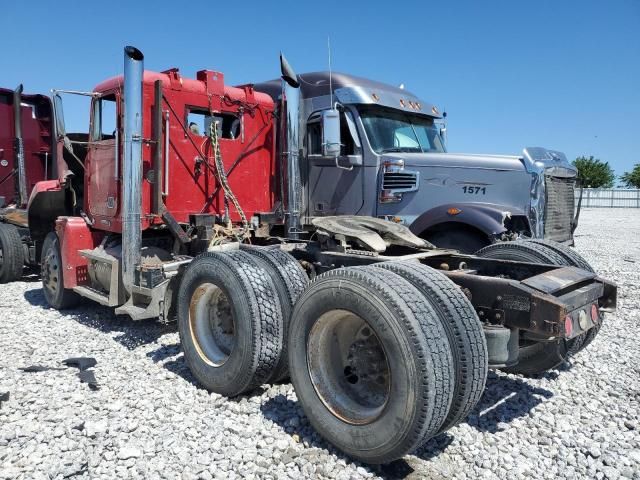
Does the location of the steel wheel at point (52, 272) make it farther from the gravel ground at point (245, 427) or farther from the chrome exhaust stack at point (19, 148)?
the chrome exhaust stack at point (19, 148)

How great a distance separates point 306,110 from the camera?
6875 mm

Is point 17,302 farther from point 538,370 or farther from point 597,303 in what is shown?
point 597,303

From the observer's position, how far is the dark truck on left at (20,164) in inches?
343

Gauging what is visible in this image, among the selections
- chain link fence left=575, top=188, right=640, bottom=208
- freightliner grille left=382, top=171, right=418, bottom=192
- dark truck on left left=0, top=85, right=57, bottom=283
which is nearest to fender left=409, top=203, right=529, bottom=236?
freightliner grille left=382, top=171, right=418, bottom=192

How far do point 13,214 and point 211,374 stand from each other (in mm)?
6787

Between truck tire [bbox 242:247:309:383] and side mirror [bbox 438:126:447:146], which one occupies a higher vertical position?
side mirror [bbox 438:126:447:146]

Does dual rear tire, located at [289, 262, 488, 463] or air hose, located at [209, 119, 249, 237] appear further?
air hose, located at [209, 119, 249, 237]

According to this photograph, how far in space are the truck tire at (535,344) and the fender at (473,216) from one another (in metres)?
1.15

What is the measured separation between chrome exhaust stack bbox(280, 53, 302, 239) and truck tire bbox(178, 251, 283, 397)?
76.2 inches

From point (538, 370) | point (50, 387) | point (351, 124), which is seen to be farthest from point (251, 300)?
point (351, 124)

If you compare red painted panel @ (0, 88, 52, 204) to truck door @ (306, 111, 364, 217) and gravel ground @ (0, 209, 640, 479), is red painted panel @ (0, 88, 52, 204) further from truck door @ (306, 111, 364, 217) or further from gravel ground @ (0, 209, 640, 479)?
truck door @ (306, 111, 364, 217)

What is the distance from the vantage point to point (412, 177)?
6414 mm

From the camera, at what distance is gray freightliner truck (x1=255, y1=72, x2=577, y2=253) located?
6184mm

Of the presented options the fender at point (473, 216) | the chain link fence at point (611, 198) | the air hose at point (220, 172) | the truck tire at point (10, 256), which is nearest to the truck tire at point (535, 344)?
the fender at point (473, 216)
